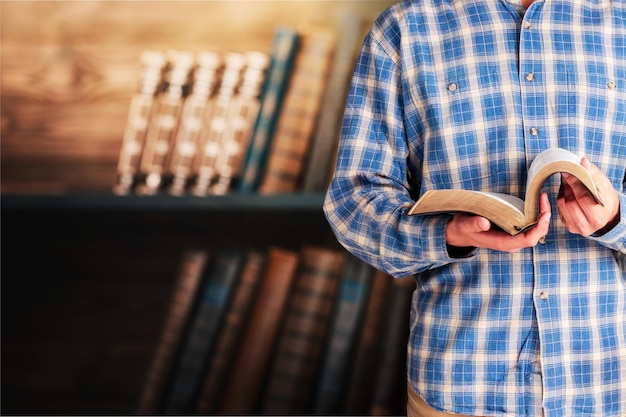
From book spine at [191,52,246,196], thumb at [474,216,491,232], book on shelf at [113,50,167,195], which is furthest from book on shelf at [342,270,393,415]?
thumb at [474,216,491,232]

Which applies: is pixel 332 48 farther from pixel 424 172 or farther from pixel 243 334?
pixel 424 172

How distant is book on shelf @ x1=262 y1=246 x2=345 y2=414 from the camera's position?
67.9 inches

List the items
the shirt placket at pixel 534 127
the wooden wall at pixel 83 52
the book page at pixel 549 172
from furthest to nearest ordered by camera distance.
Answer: the wooden wall at pixel 83 52 < the shirt placket at pixel 534 127 < the book page at pixel 549 172

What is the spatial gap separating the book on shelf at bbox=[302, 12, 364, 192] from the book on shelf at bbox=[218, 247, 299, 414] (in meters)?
0.18

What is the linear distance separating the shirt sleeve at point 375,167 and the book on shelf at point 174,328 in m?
0.75

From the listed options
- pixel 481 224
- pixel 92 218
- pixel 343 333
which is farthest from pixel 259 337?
pixel 481 224

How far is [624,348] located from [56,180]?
1.42 metres

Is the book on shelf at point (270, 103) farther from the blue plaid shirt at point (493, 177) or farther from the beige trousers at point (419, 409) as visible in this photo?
the beige trousers at point (419, 409)

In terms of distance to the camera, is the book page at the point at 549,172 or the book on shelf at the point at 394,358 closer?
the book page at the point at 549,172

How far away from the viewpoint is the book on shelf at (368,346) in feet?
5.65

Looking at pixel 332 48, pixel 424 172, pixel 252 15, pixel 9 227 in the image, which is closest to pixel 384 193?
pixel 424 172

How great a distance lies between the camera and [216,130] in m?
1.75

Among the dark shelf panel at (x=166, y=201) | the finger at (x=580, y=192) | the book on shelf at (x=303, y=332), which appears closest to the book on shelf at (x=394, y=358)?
the book on shelf at (x=303, y=332)

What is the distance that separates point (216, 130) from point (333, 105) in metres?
0.25
